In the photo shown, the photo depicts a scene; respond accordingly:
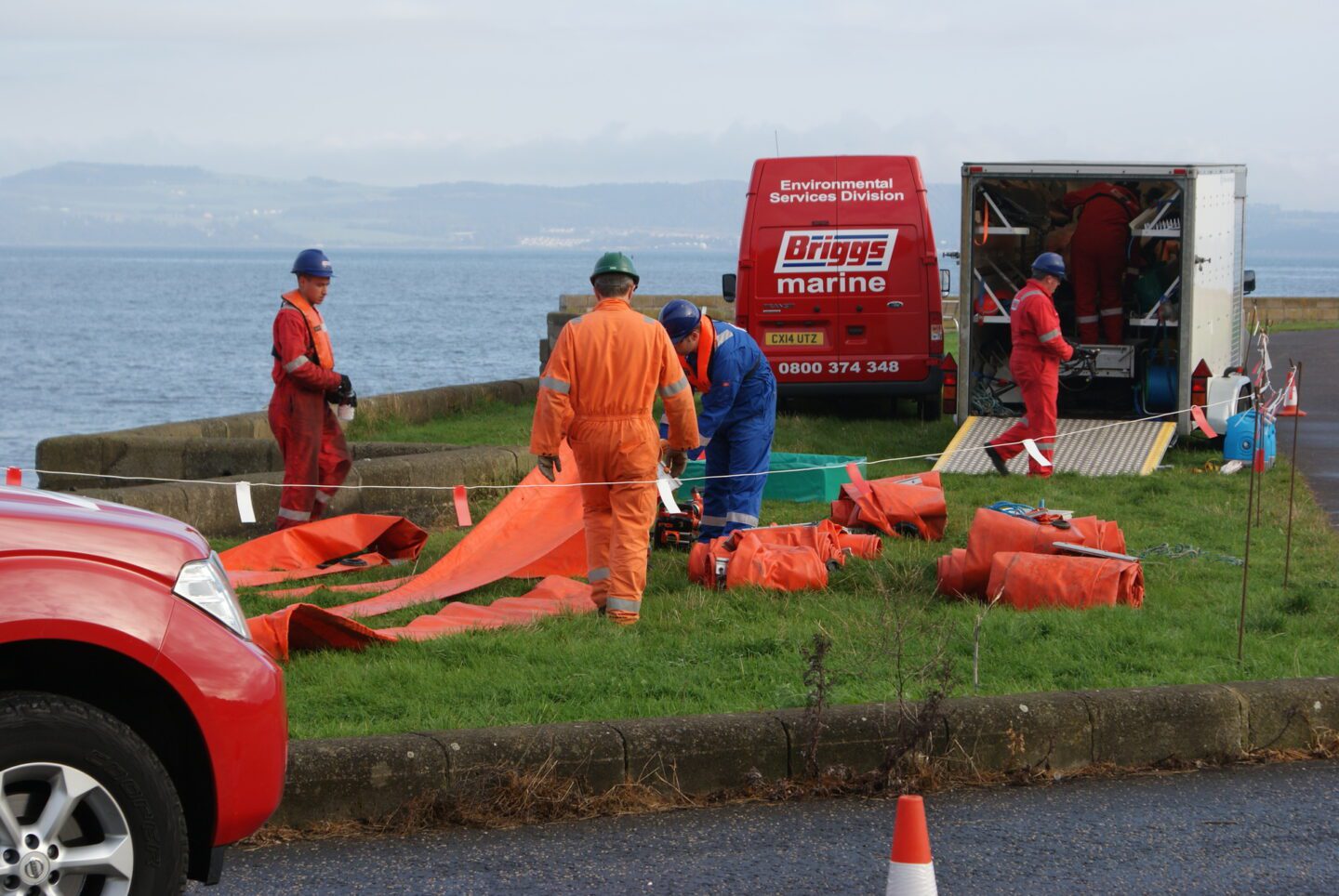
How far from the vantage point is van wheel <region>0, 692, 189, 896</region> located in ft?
12.1

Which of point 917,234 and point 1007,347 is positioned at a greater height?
point 917,234

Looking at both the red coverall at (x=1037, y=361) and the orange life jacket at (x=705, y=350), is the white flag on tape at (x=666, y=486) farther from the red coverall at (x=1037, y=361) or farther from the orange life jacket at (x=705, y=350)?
the red coverall at (x=1037, y=361)

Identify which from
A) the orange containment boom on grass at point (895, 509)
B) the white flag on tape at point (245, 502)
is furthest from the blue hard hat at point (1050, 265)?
the white flag on tape at point (245, 502)

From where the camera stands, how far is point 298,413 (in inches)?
432

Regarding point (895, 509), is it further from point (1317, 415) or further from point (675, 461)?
point (1317, 415)

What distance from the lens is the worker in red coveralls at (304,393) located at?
10844mm

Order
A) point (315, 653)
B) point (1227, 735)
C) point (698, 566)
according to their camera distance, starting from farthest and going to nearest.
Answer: point (698, 566) → point (315, 653) → point (1227, 735)

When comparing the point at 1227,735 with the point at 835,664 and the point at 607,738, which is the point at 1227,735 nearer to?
the point at 835,664

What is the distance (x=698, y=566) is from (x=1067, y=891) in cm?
434

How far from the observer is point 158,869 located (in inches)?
152

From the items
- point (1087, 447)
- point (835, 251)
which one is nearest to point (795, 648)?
point (1087, 447)

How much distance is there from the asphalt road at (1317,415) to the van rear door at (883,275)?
11.7 ft

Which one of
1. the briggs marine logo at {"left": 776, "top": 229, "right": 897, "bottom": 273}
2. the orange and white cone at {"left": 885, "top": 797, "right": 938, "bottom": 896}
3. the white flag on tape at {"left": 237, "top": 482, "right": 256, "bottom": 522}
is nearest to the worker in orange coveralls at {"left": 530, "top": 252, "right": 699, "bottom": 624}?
the white flag on tape at {"left": 237, "top": 482, "right": 256, "bottom": 522}

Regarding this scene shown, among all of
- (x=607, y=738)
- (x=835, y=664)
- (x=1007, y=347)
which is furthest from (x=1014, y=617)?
(x=1007, y=347)
